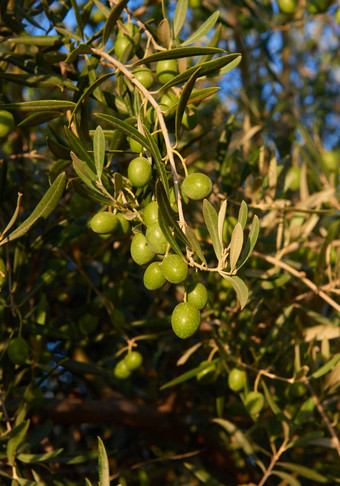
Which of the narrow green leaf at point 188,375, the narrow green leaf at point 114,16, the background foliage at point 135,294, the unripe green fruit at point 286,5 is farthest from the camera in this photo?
the unripe green fruit at point 286,5

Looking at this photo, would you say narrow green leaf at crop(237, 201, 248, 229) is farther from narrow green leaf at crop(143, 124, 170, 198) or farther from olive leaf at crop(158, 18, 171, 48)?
olive leaf at crop(158, 18, 171, 48)

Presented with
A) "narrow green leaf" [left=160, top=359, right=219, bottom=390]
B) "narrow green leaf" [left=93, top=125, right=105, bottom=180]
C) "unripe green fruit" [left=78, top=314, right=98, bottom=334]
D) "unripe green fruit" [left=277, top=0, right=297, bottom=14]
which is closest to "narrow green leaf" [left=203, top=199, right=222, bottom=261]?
"narrow green leaf" [left=93, top=125, right=105, bottom=180]

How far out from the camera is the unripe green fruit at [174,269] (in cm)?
98

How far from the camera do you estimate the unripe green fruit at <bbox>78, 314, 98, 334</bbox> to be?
6.16ft

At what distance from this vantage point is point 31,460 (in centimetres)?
145

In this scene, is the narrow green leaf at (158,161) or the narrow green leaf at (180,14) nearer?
the narrow green leaf at (158,161)

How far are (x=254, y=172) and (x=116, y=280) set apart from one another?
2.29ft

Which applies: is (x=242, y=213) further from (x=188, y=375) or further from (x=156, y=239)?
(x=188, y=375)

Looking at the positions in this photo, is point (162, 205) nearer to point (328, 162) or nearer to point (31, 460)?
point (31, 460)

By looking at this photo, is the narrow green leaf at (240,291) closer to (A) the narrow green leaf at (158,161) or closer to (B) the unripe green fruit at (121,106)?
(A) the narrow green leaf at (158,161)

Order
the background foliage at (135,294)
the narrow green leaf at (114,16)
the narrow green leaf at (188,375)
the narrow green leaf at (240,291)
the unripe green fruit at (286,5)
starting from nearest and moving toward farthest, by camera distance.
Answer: the narrow green leaf at (240,291) < the narrow green leaf at (114,16) < the background foliage at (135,294) < the narrow green leaf at (188,375) < the unripe green fruit at (286,5)

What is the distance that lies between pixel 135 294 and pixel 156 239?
1.16 m

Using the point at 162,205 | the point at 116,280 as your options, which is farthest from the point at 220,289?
the point at 162,205

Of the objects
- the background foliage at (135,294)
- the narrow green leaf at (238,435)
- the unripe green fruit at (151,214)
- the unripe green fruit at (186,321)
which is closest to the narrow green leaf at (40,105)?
the background foliage at (135,294)
